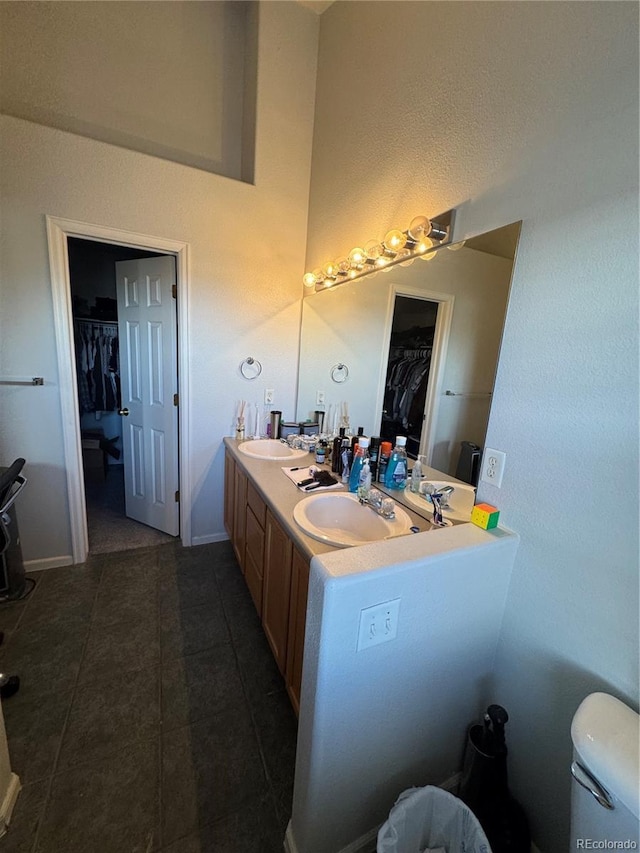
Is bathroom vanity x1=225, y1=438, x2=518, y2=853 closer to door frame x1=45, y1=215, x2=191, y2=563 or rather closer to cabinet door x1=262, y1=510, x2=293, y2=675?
cabinet door x1=262, y1=510, x2=293, y2=675

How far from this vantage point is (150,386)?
2555 mm

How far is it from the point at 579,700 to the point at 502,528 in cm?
44

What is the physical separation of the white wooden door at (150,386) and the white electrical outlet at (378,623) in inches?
80.7

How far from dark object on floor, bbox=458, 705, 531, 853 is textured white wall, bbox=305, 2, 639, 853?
7 centimetres

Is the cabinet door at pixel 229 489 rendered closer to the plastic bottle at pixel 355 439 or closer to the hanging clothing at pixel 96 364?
the plastic bottle at pixel 355 439

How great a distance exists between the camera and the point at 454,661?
1043mm

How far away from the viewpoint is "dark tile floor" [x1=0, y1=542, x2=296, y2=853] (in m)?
1.07

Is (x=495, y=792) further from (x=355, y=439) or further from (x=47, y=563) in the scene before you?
(x=47, y=563)

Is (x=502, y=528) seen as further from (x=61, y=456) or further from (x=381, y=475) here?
(x=61, y=456)

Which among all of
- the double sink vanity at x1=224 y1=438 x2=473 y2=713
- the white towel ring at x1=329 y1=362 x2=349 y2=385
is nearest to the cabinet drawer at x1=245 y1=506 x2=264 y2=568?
the double sink vanity at x1=224 y1=438 x2=473 y2=713

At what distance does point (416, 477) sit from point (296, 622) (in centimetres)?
76

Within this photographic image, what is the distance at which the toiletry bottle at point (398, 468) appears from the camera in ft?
5.11

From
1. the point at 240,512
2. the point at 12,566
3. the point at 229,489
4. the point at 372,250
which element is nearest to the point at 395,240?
the point at 372,250

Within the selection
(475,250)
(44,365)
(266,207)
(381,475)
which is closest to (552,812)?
(381,475)
